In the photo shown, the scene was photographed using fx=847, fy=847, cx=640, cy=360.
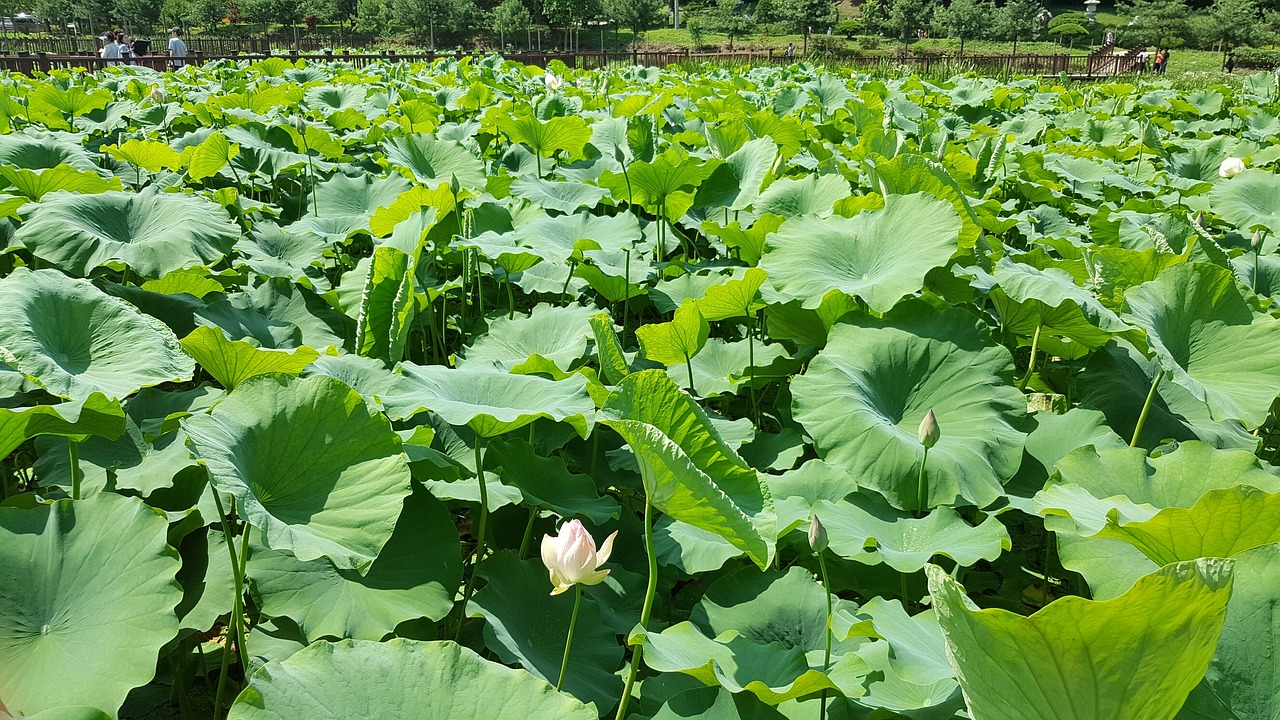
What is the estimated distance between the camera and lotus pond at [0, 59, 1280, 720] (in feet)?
2.65

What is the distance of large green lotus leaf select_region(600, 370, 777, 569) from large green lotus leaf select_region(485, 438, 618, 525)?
325 millimetres

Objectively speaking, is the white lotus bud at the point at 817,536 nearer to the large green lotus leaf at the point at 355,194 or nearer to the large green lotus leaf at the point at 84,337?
the large green lotus leaf at the point at 84,337

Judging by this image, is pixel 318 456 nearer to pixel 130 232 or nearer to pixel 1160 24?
pixel 130 232

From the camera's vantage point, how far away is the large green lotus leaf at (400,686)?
76cm

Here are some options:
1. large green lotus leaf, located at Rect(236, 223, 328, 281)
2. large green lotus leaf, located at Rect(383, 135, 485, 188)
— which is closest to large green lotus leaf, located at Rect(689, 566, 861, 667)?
large green lotus leaf, located at Rect(236, 223, 328, 281)

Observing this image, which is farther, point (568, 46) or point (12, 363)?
point (568, 46)

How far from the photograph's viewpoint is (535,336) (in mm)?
1909

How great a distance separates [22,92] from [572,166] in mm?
3798

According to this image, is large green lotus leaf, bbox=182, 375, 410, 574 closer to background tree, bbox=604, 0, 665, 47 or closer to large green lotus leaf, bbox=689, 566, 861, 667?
large green lotus leaf, bbox=689, 566, 861, 667

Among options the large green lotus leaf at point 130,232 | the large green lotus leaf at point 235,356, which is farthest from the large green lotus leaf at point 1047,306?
the large green lotus leaf at point 130,232

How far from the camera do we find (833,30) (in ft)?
162

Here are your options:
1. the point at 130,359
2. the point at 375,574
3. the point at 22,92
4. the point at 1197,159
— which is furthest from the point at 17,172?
the point at 1197,159

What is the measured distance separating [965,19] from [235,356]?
1886 inches

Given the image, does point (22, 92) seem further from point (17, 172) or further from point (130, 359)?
point (130, 359)
